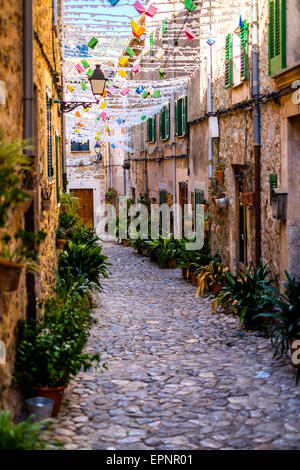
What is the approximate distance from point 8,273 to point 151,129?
18.8 metres

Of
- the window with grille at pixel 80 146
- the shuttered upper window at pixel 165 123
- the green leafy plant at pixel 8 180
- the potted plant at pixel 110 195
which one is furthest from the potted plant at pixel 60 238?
the window with grille at pixel 80 146

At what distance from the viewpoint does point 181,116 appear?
17.1 metres

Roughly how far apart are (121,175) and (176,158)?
47.5 ft

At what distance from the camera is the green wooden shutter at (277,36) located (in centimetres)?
819

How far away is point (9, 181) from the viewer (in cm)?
423

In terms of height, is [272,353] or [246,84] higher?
[246,84]

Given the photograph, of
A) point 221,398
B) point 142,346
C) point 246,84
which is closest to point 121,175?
point 246,84

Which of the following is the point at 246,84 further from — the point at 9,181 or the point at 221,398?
the point at 9,181

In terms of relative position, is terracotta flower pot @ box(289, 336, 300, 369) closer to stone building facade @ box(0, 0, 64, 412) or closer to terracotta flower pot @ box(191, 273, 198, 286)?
stone building facade @ box(0, 0, 64, 412)

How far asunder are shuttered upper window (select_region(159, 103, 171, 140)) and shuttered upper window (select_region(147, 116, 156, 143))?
1.34m

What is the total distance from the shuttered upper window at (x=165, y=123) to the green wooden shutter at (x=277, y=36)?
10256mm

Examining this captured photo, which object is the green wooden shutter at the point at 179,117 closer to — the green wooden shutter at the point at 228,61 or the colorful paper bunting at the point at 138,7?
the green wooden shutter at the point at 228,61

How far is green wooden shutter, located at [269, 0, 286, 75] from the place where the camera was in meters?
8.19

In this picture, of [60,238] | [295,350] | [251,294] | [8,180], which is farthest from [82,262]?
[8,180]
